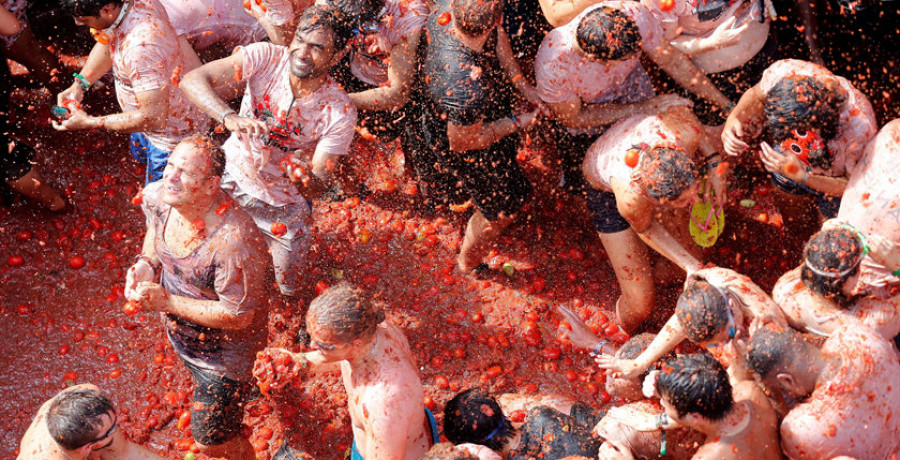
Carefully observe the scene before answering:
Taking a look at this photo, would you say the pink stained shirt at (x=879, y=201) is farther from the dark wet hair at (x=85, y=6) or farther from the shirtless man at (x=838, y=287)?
the dark wet hair at (x=85, y=6)

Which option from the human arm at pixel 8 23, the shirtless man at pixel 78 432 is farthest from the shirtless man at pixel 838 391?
the human arm at pixel 8 23

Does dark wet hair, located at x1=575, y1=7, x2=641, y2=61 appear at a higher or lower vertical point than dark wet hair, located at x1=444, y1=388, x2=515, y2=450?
higher

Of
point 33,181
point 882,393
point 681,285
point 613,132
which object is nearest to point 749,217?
Answer: point 681,285

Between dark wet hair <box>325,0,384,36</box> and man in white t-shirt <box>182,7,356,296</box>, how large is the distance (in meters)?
0.17

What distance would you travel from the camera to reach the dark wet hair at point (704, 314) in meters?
4.07

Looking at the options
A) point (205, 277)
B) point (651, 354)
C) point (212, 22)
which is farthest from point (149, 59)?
point (651, 354)

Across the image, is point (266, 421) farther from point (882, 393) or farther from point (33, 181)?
point (882, 393)

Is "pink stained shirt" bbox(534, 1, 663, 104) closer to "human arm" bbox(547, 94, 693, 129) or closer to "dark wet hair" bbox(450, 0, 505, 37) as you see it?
"human arm" bbox(547, 94, 693, 129)

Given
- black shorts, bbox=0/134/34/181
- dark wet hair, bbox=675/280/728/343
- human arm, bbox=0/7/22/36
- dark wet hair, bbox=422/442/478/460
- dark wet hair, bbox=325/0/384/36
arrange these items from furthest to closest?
Answer: human arm, bbox=0/7/22/36, black shorts, bbox=0/134/34/181, dark wet hair, bbox=325/0/384/36, dark wet hair, bbox=675/280/728/343, dark wet hair, bbox=422/442/478/460

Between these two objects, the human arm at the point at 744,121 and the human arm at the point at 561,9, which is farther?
the human arm at the point at 561,9

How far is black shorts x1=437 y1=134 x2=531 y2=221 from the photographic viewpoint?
5.26 m

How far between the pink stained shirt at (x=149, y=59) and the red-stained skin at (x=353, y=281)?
5.14 feet

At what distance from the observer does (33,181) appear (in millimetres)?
6188

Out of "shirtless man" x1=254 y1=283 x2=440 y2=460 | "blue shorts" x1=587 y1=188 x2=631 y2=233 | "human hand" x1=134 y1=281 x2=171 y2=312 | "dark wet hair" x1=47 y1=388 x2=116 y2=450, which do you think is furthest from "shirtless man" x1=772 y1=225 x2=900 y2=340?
"dark wet hair" x1=47 y1=388 x2=116 y2=450
